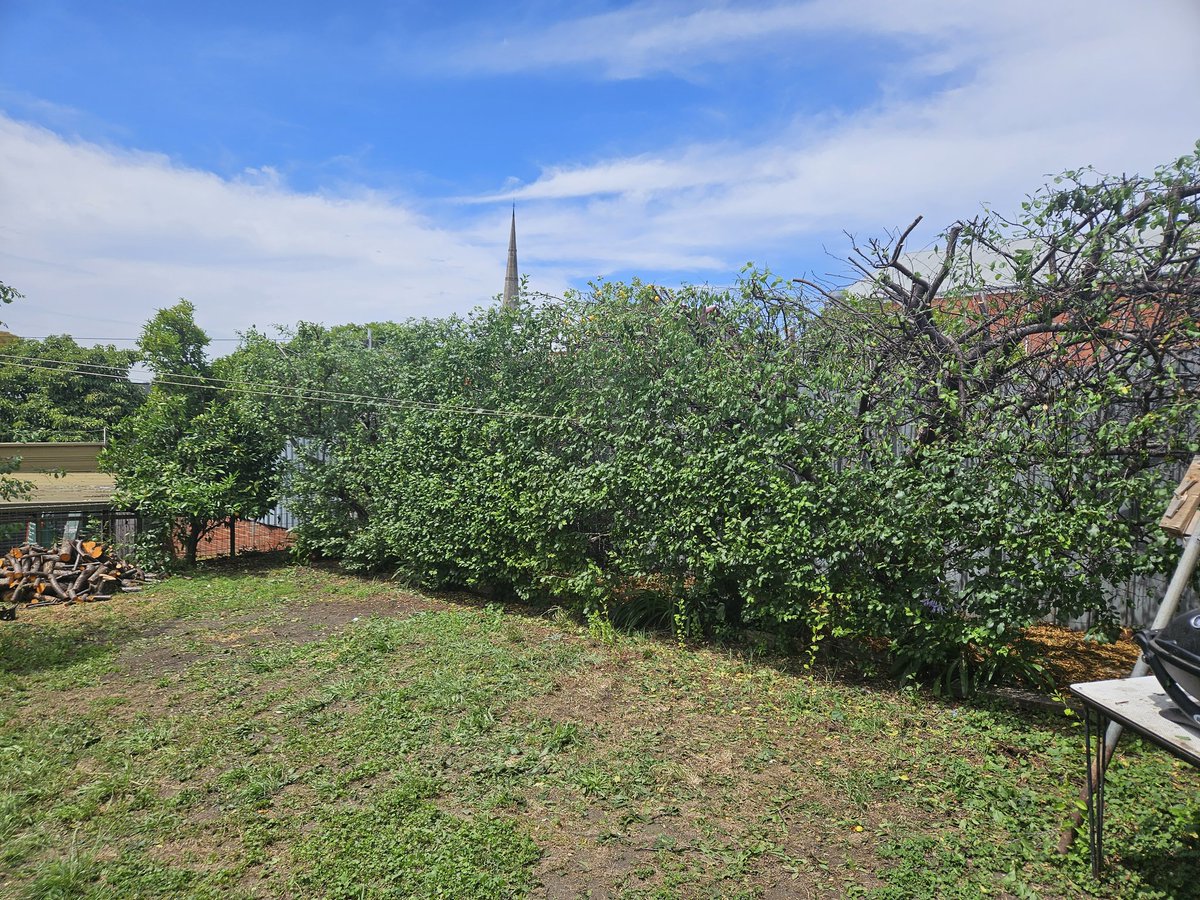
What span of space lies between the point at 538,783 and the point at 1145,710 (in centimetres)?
249

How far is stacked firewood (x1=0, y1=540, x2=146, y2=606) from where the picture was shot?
7.36m

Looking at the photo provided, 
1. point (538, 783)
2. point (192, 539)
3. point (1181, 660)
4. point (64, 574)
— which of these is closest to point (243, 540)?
point (192, 539)

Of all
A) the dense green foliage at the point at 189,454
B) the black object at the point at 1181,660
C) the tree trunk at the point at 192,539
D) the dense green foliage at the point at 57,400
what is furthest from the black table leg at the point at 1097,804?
the dense green foliage at the point at 57,400

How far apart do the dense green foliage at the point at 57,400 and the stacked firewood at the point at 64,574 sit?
457 inches

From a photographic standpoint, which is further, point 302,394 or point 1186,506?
point 302,394

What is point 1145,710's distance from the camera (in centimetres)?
235

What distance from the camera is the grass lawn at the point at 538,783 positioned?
274cm

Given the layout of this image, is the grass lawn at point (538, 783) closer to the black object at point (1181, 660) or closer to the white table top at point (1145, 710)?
the white table top at point (1145, 710)

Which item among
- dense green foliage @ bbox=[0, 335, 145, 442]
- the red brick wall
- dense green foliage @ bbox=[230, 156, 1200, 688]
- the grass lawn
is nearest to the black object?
the grass lawn

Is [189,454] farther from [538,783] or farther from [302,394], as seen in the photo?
[538,783]

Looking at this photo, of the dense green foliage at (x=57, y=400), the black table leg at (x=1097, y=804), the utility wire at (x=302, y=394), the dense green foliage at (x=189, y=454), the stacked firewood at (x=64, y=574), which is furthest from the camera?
the dense green foliage at (x=57, y=400)

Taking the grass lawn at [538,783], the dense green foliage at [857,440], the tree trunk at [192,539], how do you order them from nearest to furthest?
the grass lawn at [538,783] < the dense green foliage at [857,440] < the tree trunk at [192,539]

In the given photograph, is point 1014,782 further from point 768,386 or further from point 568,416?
point 568,416

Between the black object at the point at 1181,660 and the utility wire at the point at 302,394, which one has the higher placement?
the utility wire at the point at 302,394
